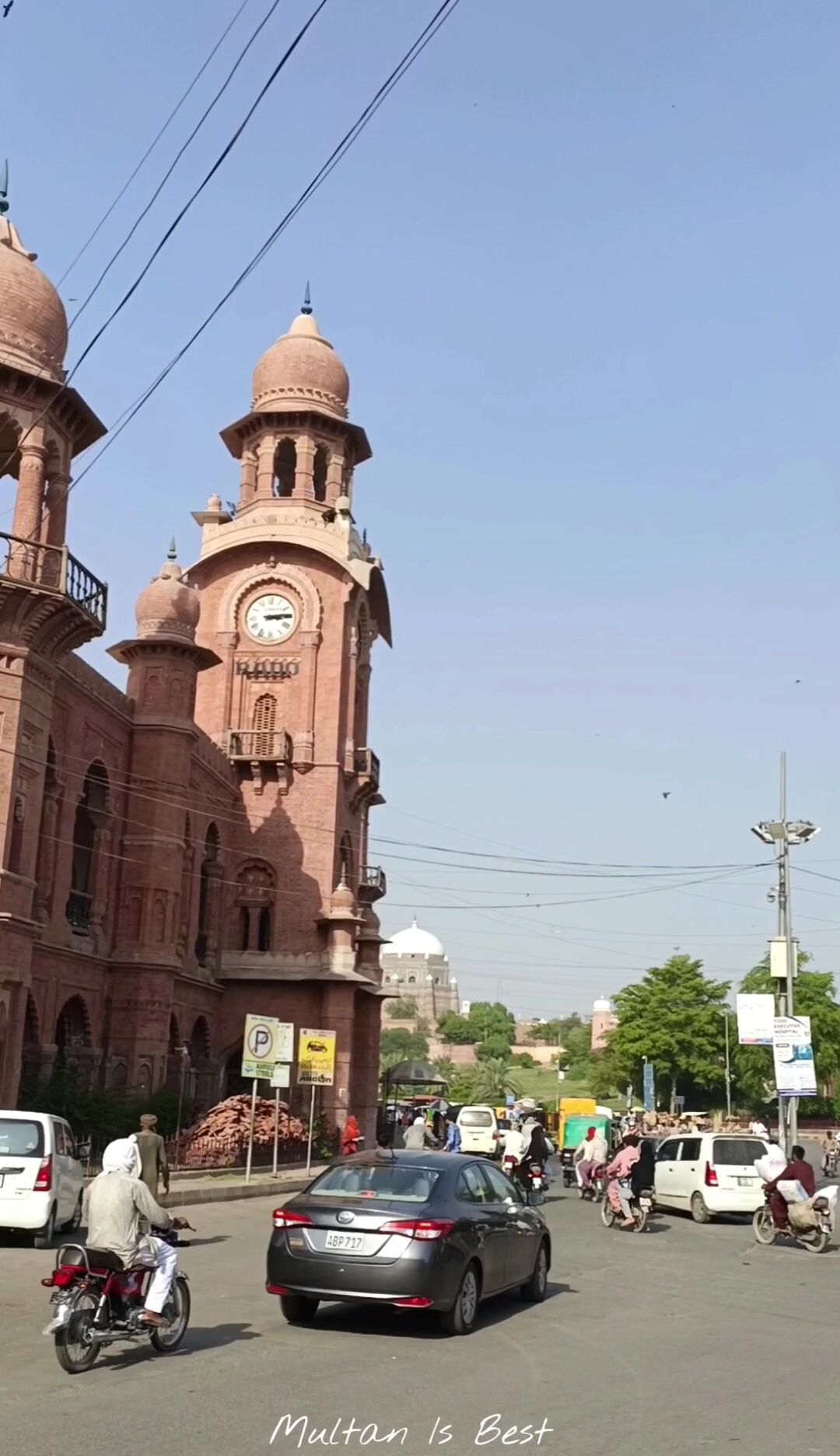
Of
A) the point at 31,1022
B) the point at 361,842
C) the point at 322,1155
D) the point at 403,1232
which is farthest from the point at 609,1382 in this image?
the point at 361,842

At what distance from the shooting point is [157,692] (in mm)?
34469

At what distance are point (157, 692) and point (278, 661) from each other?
10341 millimetres

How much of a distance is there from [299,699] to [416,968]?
416 ft

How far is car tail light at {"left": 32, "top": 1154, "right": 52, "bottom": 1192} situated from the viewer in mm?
14797

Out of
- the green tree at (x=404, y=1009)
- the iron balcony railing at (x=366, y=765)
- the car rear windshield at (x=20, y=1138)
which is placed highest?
the iron balcony railing at (x=366, y=765)

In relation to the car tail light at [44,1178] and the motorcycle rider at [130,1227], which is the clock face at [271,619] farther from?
the motorcycle rider at [130,1227]

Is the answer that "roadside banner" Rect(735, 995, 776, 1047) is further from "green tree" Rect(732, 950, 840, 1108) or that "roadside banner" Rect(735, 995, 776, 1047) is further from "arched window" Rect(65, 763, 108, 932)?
"green tree" Rect(732, 950, 840, 1108)

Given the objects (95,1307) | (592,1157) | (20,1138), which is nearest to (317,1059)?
(592,1157)

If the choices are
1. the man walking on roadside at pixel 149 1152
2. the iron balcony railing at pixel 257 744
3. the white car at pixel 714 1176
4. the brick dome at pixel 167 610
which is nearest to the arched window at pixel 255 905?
the iron balcony railing at pixel 257 744

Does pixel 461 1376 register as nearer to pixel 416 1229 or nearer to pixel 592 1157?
pixel 416 1229

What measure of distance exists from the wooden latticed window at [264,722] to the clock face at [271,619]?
1875mm

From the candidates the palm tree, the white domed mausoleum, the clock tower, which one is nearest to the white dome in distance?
the white domed mausoleum

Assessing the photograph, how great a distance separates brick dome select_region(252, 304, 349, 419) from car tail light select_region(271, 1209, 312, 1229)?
126 ft

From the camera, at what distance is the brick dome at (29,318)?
82.8 feet
